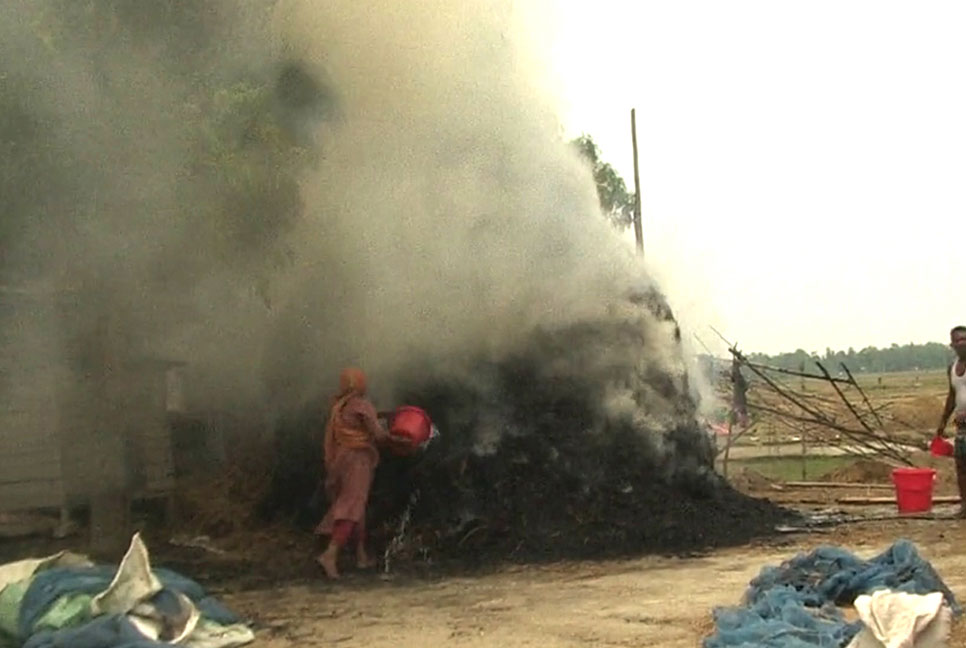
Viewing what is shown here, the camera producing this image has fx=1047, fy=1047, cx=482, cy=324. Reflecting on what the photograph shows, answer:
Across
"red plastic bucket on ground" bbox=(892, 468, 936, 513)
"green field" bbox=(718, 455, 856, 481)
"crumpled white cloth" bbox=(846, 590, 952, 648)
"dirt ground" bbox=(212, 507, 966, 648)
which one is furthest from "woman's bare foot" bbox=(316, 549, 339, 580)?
"green field" bbox=(718, 455, 856, 481)

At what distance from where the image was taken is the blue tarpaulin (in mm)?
4375

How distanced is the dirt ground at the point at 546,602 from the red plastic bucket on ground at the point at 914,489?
117 centimetres

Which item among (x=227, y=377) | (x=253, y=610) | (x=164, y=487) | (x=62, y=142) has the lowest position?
(x=253, y=610)

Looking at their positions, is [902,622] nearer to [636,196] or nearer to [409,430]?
[409,430]

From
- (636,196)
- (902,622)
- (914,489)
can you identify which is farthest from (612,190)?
(902,622)

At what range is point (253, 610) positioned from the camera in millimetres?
6078

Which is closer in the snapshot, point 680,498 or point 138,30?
point 138,30

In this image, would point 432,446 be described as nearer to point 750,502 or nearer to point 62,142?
point 750,502

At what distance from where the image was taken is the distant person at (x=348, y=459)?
7.26 meters

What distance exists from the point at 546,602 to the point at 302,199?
3916mm

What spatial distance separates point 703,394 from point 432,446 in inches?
138

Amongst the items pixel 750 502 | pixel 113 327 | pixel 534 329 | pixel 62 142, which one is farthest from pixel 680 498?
pixel 62 142

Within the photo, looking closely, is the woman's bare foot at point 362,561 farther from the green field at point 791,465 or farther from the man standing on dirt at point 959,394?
the green field at point 791,465

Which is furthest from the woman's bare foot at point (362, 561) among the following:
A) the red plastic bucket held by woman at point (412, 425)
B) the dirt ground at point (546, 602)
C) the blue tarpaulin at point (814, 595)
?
the blue tarpaulin at point (814, 595)
